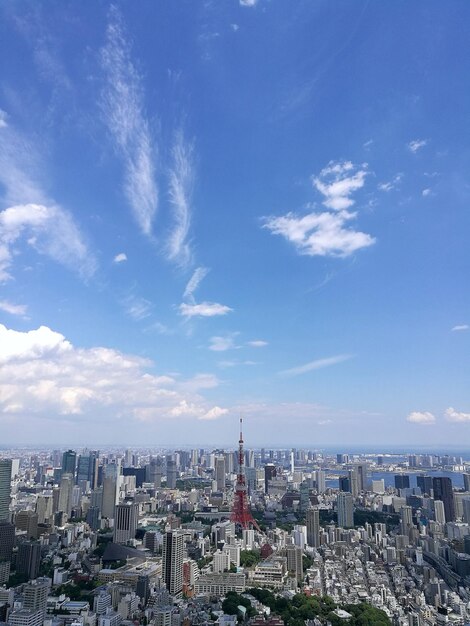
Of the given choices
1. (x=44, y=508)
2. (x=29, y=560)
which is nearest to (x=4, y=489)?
(x=44, y=508)

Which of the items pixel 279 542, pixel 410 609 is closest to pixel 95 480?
pixel 279 542

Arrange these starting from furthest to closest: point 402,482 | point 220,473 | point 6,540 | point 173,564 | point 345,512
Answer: point 220,473, point 402,482, point 345,512, point 6,540, point 173,564

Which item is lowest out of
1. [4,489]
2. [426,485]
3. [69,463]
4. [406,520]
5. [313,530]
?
[313,530]

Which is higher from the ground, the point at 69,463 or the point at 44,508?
the point at 69,463

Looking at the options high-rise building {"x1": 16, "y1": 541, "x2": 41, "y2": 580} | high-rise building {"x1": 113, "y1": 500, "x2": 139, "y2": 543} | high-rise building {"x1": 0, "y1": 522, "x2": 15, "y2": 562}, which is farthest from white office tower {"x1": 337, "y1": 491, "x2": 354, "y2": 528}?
high-rise building {"x1": 0, "y1": 522, "x2": 15, "y2": 562}

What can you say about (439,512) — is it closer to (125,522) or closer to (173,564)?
(125,522)

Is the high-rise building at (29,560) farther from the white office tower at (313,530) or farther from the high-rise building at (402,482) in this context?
the high-rise building at (402,482)

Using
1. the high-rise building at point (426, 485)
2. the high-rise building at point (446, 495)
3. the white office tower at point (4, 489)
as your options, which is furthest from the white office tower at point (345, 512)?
the white office tower at point (4, 489)
